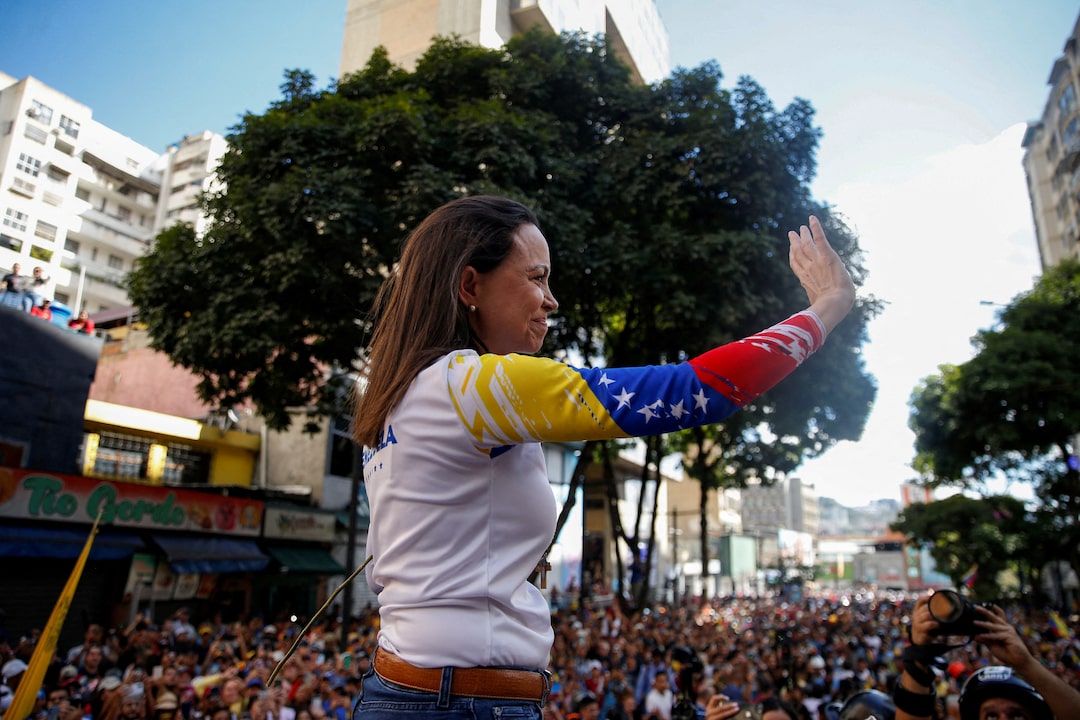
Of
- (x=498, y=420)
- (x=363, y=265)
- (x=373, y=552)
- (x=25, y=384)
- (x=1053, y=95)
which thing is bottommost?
(x=373, y=552)

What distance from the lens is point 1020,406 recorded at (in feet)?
85.9

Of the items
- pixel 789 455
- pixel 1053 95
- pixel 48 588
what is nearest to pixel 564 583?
pixel 789 455

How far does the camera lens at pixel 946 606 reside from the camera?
2546mm

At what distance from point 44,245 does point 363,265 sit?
19.6 feet

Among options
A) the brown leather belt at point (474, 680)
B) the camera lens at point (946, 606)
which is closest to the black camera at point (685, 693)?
the camera lens at point (946, 606)

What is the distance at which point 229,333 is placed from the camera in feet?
40.2

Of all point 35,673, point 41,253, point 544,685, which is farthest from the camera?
point 41,253

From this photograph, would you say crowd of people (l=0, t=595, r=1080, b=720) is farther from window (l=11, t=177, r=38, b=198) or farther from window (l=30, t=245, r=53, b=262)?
window (l=11, t=177, r=38, b=198)

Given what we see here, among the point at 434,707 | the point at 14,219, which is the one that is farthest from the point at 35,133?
the point at 434,707

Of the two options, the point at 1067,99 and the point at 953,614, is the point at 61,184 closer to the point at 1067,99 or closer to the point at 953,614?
the point at 953,614

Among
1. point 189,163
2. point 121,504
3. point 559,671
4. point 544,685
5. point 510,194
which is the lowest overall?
point 559,671

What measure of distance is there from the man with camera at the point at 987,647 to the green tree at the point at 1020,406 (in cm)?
2574

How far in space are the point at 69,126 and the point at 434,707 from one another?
46.0 feet

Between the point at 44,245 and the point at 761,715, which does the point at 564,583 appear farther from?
the point at 761,715
